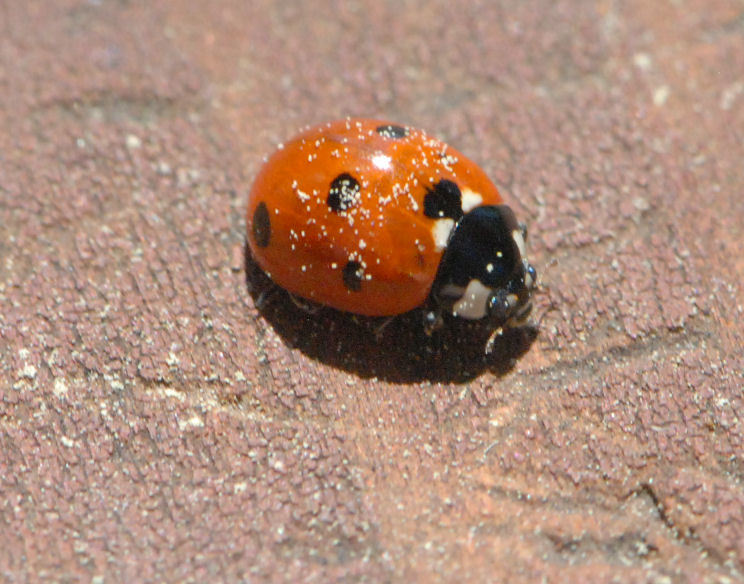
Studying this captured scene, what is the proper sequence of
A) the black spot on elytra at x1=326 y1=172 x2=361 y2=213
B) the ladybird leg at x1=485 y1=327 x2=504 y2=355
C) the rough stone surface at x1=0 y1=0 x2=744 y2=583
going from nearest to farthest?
the rough stone surface at x1=0 y1=0 x2=744 y2=583
the black spot on elytra at x1=326 y1=172 x2=361 y2=213
the ladybird leg at x1=485 y1=327 x2=504 y2=355

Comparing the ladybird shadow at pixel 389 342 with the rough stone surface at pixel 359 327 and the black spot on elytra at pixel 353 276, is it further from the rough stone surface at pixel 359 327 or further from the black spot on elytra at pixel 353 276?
the black spot on elytra at pixel 353 276

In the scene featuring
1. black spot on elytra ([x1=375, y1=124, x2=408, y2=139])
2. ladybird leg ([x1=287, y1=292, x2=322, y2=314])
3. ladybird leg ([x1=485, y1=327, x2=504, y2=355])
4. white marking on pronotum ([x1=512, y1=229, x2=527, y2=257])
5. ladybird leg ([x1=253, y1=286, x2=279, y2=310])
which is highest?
black spot on elytra ([x1=375, y1=124, x2=408, y2=139])

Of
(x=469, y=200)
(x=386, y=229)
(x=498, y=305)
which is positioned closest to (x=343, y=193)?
(x=386, y=229)

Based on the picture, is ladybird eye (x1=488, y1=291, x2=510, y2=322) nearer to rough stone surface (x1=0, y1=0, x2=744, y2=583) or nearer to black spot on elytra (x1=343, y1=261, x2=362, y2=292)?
rough stone surface (x1=0, y1=0, x2=744, y2=583)

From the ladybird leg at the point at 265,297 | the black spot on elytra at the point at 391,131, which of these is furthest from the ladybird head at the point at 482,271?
the ladybird leg at the point at 265,297

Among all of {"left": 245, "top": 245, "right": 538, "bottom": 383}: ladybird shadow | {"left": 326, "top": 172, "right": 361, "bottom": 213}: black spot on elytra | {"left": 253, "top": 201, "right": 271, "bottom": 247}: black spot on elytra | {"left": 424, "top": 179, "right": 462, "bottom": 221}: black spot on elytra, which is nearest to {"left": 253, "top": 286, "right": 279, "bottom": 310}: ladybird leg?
{"left": 245, "top": 245, "right": 538, "bottom": 383}: ladybird shadow

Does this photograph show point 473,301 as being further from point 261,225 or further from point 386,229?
point 261,225
